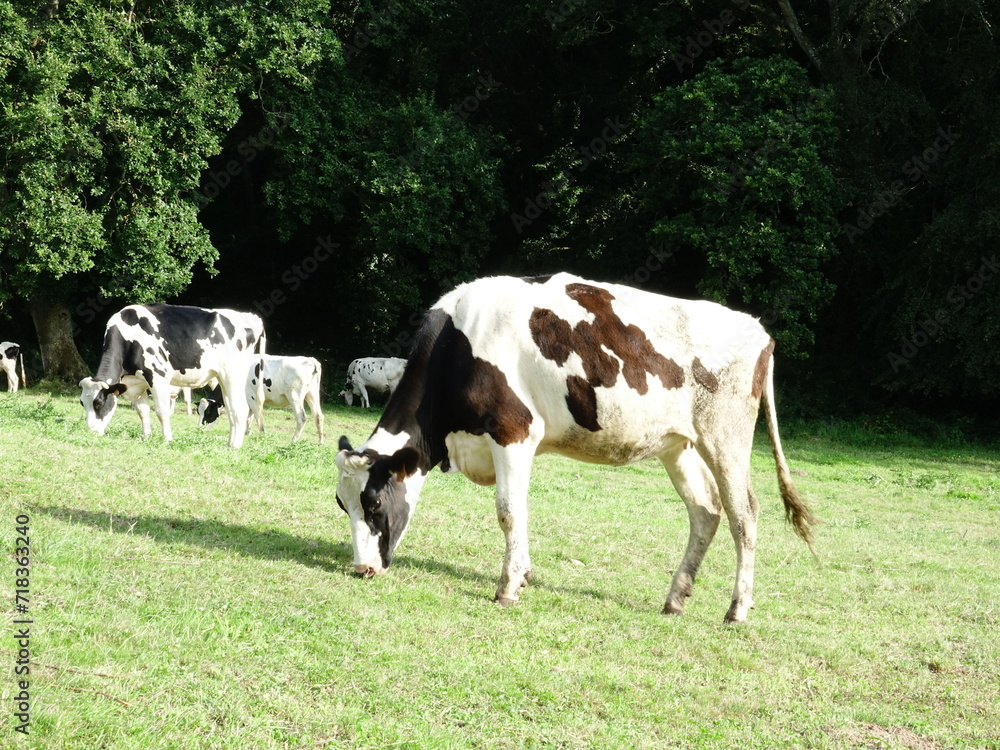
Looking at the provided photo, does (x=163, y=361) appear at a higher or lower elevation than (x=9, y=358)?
higher

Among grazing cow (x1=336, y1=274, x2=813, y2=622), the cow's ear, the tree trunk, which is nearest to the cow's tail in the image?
grazing cow (x1=336, y1=274, x2=813, y2=622)

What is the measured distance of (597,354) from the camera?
830 cm

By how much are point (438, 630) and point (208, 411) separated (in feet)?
54.4

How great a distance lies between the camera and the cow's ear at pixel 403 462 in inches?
334

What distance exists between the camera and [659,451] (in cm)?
866

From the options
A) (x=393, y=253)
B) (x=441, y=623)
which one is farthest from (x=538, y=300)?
(x=393, y=253)

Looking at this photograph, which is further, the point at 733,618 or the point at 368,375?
the point at 368,375
